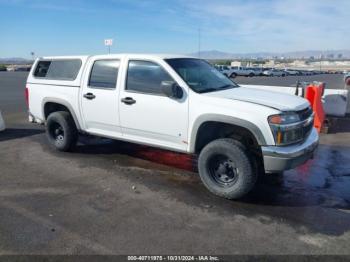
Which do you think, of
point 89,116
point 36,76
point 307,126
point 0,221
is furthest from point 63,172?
point 307,126

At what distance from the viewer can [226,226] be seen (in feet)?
12.5

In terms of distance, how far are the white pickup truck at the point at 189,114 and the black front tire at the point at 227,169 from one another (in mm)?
13

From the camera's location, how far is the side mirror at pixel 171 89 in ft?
15.2

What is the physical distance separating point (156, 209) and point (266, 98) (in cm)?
212

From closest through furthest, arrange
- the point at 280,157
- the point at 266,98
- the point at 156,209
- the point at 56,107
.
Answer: the point at 280,157 → the point at 156,209 → the point at 266,98 → the point at 56,107

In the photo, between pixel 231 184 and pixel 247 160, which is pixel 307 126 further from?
pixel 231 184

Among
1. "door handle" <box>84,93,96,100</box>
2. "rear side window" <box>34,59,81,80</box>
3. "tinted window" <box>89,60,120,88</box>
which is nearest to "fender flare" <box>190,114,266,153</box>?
"tinted window" <box>89,60,120,88</box>

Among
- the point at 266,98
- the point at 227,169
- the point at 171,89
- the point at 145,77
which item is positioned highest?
the point at 145,77

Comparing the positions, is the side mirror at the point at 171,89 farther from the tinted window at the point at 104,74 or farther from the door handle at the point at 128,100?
the tinted window at the point at 104,74

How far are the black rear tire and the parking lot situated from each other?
26 centimetres

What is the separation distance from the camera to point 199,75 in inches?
209

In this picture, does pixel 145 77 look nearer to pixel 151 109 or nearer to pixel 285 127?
pixel 151 109

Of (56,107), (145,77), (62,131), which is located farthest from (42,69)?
(145,77)

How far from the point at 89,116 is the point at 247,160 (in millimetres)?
3063
